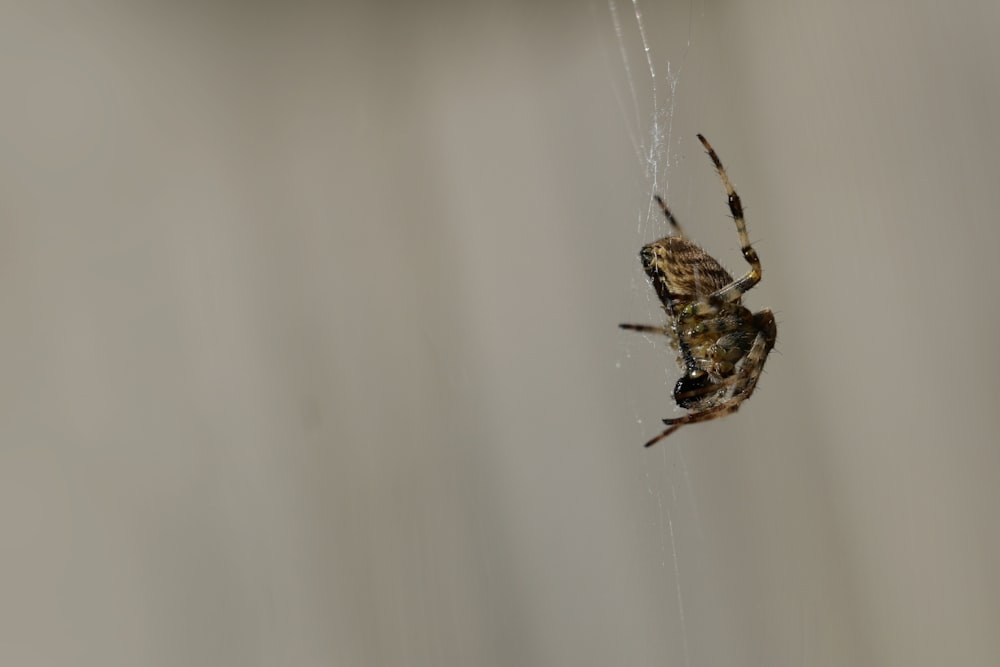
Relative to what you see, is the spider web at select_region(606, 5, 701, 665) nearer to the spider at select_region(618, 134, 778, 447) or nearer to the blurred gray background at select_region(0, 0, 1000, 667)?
the blurred gray background at select_region(0, 0, 1000, 667)

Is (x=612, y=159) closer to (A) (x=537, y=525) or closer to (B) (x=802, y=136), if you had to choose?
(B) (x=802, y=136)

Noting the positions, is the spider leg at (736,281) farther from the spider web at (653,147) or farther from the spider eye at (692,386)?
the spider web at (653,147)

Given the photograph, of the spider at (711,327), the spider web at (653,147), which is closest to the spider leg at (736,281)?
the spider at (711,327)

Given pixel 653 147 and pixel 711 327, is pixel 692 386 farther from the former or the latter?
pixel 653 147

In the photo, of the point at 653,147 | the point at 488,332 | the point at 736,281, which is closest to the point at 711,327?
the point at 736,281

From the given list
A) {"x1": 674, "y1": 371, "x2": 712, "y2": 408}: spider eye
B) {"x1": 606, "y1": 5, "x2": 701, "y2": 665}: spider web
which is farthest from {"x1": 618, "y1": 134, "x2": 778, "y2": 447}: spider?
{"x1": 606, "y1": 5, "x2": 701, "y2": 665}: spider web

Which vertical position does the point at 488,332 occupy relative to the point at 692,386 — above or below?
above

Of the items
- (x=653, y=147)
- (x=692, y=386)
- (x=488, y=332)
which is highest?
(x=653, y=147)

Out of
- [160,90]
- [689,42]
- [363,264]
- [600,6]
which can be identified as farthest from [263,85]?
[689,42]
